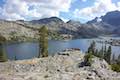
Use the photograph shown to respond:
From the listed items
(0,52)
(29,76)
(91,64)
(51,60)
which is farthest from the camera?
(0,52)

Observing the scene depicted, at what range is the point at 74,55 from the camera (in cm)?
7881

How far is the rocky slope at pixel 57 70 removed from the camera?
47.8 m

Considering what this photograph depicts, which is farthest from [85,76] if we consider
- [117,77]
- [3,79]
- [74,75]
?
[3,79]

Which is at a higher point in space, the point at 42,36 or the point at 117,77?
the point at 42,36

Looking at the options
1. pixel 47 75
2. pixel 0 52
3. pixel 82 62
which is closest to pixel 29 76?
pixel 47 75

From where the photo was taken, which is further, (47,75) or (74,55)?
(74,55)

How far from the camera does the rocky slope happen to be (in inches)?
1884

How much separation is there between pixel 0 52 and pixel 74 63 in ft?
222

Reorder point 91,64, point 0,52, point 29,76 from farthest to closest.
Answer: point 0,52
point 91,64
point 29,76

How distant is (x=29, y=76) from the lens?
1909 inches

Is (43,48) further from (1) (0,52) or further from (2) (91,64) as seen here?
(2) (91,64)

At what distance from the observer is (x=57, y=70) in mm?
56906

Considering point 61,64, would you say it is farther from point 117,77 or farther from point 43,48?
point 43,48

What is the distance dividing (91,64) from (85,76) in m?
15.6
